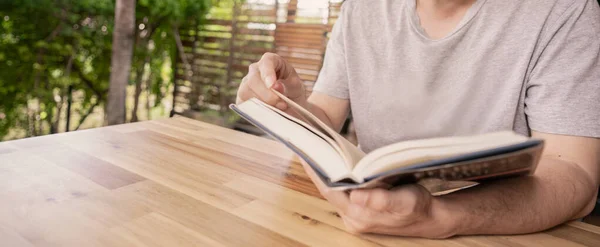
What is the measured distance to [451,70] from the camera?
3.56ft

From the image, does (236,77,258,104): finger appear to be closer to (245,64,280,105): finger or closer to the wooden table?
(245,64,280,105): finger

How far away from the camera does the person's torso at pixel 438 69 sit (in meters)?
0.98

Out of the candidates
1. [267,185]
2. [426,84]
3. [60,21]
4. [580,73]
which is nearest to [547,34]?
[580,73]

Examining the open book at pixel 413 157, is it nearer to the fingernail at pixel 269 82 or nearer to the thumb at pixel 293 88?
the fingernail at pixel 269 82

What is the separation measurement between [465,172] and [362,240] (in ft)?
0.63

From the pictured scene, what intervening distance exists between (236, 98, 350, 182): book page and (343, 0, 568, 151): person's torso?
577 millimetres

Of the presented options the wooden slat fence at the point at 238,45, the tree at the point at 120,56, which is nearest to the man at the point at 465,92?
the tree at the point at 120,56

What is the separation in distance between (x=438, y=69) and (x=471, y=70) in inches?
3.6

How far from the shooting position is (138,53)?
4.61 metres

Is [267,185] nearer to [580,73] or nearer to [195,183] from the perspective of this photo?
[195,183]

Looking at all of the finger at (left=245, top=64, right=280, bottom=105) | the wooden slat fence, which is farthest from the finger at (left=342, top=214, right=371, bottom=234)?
the wooden slat fence

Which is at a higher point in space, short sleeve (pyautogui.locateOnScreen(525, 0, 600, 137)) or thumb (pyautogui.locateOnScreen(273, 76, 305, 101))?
short sleeve (pyautogui.locateOnScreen(525, 0, 600, 137))

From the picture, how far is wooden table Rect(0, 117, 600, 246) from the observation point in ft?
1.85

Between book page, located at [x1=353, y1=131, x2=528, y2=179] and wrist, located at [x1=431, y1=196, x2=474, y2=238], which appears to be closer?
book page, located at [x1=353, y1=131, x2=528, y2=179]
